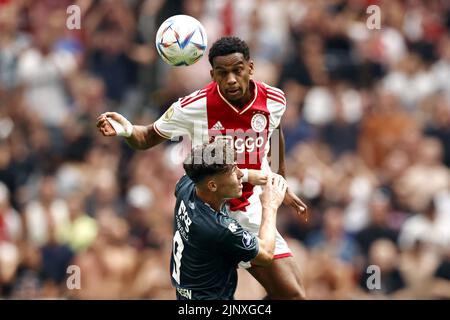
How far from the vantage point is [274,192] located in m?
9.27

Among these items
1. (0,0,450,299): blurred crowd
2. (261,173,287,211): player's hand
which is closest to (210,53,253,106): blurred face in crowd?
(261,173,287,211): player's hand

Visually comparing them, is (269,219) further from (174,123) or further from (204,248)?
(174,123)

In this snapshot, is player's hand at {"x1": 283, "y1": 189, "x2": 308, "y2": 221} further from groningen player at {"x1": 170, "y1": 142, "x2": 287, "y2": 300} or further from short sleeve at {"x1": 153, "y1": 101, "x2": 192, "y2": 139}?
short sleeve at {"x1": 153, "y1": 101, "x2": 192, "y2": 139}

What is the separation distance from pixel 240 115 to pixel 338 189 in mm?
6282

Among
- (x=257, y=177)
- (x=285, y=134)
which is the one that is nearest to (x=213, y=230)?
(x=257, y=177)

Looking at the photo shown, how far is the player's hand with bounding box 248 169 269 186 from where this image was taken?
958 centimetres

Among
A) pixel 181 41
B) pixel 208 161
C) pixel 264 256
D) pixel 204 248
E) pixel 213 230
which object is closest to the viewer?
pixel 208 161

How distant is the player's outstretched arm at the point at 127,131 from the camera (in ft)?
30.7

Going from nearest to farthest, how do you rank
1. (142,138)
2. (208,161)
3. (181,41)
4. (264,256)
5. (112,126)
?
(208,161)
(264,256)
(112,126)
(181,41)
(142,138)

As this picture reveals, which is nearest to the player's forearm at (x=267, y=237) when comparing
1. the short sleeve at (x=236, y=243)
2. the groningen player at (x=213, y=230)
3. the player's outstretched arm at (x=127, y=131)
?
the groningen player at (x=213, y=230)

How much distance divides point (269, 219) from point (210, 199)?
0.53 metres

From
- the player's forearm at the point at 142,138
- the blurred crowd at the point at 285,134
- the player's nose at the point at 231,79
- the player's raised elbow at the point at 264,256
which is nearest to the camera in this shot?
the player's raised elbow at the point at 264,256

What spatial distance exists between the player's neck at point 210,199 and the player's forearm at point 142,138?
3.14 ft

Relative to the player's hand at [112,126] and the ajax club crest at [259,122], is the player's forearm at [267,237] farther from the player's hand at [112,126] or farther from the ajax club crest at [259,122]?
the player's hand at [112,126]
